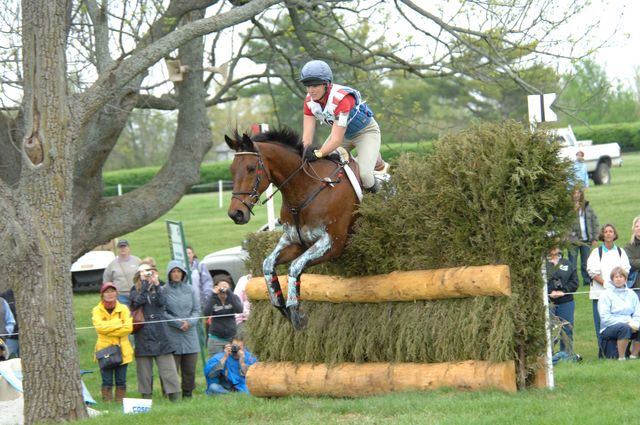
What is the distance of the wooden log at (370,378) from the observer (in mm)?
9148

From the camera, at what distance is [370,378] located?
1003cm

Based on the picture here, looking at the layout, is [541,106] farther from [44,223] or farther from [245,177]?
[44,223]

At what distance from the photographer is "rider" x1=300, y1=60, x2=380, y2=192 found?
9.71 m

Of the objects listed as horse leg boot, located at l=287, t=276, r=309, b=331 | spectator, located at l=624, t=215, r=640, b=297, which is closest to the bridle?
horse leg boot, located at l=287, t=276, r=309, b=331

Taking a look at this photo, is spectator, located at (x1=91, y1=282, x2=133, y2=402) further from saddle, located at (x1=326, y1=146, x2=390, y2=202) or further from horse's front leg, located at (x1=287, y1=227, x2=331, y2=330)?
saddle, located at (x1=326, y1=146, x2=390, y2=202)

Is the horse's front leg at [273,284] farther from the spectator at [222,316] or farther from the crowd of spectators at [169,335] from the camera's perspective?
the spectator at [222,316]

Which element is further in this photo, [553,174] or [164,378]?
[164,378]

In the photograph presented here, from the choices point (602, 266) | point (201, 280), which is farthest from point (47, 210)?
point (602, 266)

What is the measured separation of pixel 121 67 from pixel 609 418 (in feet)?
19.2

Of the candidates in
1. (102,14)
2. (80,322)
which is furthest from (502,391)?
(80,322)

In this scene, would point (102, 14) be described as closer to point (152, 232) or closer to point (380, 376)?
point (380, 376)

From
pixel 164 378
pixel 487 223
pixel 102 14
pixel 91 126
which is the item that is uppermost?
pixel 102 14

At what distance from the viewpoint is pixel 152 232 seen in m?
37.1

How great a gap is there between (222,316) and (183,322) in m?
0.70
